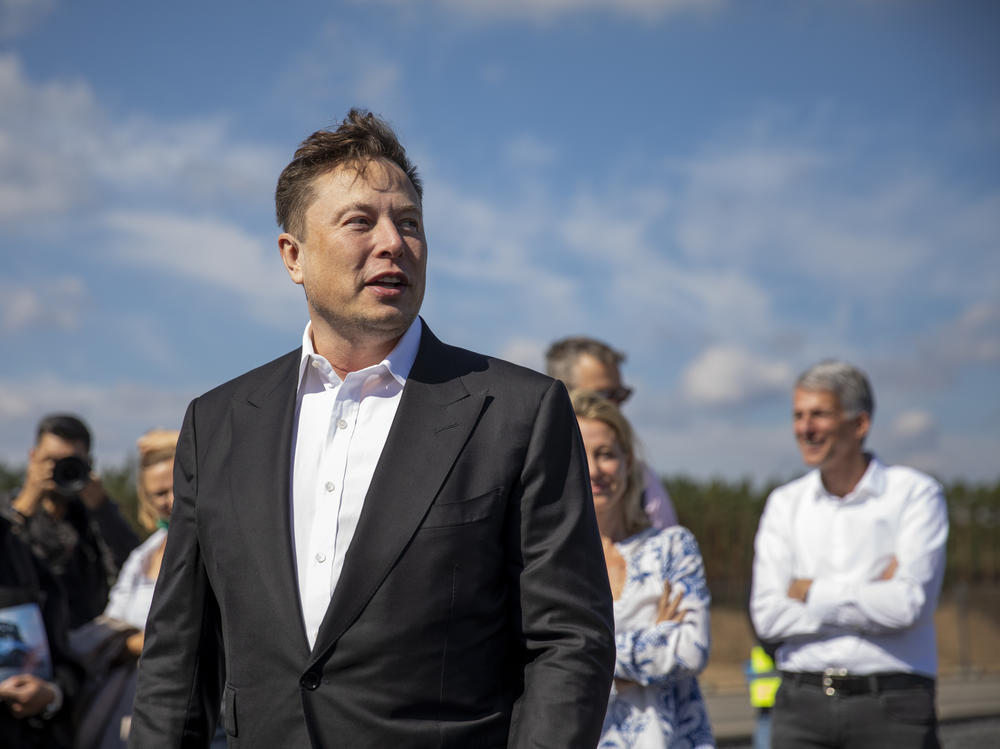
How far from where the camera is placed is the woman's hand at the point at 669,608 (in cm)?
392

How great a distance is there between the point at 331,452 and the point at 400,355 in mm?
286

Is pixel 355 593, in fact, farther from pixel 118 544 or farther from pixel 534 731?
pixel 118 544

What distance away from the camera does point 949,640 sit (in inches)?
711

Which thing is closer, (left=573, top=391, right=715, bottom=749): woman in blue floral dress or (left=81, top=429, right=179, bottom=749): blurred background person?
(left=573, top=391, right=715, bottom=749): woman in blue floral dress

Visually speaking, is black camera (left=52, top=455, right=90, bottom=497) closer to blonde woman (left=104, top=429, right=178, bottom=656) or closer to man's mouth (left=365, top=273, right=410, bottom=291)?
blonde woman (left=104, top=429, right=178, bottom=656)

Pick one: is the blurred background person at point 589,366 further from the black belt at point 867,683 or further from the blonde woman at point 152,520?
the blonde woman at point 152,520

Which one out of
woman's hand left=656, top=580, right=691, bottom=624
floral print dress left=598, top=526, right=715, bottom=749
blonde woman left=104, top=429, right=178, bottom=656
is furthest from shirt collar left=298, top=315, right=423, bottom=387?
blonde woman left=104, top=429, right=178, bottom=656

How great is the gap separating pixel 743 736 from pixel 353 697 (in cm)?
924

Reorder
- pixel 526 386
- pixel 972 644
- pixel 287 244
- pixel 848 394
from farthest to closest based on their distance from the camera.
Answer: pixel 972 644
pixel 848 394
pixel 287 244
pixel 526 386

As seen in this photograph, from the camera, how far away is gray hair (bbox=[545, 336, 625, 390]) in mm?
5688

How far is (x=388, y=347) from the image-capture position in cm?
267

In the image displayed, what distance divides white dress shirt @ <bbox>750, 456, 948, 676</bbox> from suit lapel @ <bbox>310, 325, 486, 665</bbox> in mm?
3066

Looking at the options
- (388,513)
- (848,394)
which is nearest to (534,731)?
(388,513)

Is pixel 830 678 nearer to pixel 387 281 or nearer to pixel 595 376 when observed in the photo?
pixel 595 376
